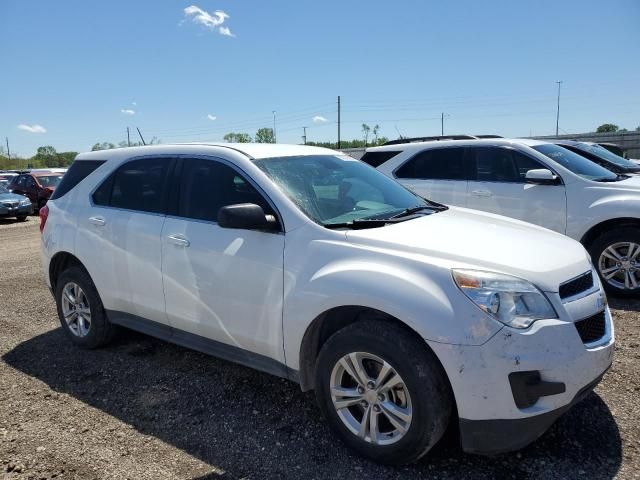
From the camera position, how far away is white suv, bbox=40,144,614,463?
2.46m

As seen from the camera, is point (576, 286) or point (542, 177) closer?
point (576, 286)

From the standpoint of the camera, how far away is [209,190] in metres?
3.69

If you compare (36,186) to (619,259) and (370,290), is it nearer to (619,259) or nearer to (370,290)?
(619,259)

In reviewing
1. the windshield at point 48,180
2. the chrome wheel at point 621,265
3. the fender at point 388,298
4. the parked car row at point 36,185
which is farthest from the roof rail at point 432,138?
the windshield at point 48,180


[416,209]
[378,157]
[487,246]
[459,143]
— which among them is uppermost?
[459,143]

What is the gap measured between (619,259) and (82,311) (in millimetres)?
5583

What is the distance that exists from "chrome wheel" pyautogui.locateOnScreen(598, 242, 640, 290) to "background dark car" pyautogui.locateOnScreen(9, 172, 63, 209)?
1963cm

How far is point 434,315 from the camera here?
98.1 inches

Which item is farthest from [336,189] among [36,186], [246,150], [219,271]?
[36,186]

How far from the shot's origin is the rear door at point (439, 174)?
693 centimetres

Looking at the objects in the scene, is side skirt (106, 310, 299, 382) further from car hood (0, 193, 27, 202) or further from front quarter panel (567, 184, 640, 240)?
car hood (0, 193, 27, 202)

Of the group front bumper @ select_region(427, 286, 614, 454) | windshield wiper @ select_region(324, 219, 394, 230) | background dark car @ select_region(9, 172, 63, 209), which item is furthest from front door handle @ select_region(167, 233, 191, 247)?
background dark car @ select_region(9, 172, 63, 209)

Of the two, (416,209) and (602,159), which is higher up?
(602,159)

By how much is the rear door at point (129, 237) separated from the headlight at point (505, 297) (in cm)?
232
